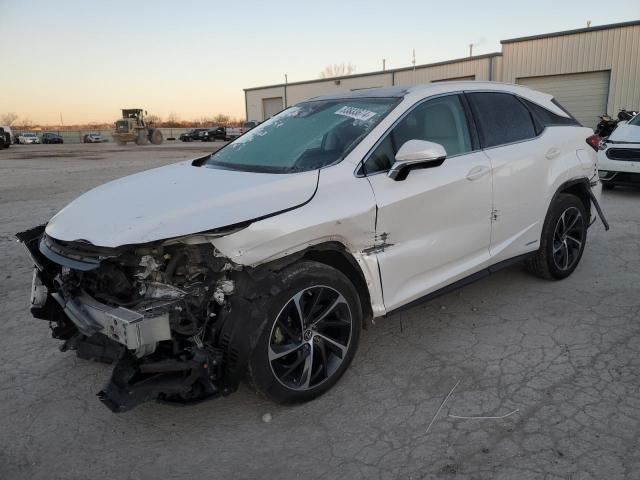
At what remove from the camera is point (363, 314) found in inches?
131

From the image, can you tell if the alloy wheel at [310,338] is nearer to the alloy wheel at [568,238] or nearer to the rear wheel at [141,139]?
the alloy wheel at [568,238]

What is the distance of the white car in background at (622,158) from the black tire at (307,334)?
26.1 ft

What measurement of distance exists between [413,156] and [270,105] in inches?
1724

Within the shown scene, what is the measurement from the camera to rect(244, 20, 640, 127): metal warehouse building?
72.5ft

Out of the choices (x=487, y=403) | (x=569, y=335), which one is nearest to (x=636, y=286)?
(x=569, y=335)

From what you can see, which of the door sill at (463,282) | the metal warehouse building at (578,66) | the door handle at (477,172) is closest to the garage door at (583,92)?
the metal warehouse building at (578,66)

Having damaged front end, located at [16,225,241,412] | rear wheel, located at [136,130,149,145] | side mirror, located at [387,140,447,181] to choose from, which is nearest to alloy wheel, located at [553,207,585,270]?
side mirror, located at [387,140,447,181]

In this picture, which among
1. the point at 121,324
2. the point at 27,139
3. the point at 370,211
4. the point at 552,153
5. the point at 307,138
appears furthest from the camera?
the point at 27,139

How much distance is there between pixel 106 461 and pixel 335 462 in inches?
45.6

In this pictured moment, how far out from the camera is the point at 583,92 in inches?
935

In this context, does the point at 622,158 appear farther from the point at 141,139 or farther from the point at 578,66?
the point at 141,139

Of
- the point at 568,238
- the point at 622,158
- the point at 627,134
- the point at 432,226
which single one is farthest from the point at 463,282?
the point at 627,134

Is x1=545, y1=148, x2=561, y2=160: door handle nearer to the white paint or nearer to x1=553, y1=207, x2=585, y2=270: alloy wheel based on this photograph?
the white paint

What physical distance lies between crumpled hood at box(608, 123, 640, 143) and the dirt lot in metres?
5.76
